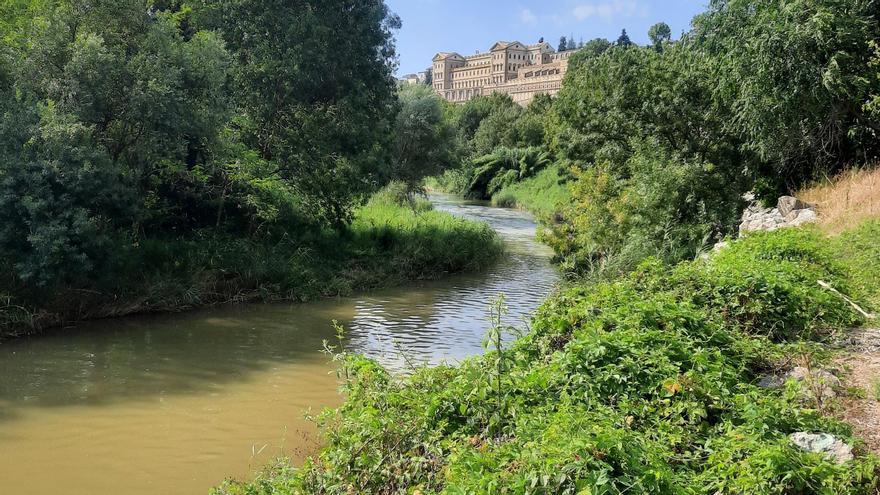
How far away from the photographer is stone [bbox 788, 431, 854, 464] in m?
4.22

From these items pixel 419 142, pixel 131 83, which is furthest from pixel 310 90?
pixel 419 142

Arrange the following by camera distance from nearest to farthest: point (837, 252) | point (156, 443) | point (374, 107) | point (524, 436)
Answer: point (524, 436) → point (156, 443) → point (837, 252) → point (374, 107)

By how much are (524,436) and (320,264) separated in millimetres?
15564

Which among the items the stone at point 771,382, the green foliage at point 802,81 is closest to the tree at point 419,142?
the green foliage at point 802,81

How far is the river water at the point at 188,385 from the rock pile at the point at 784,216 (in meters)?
5.50

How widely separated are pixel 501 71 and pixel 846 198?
482ft

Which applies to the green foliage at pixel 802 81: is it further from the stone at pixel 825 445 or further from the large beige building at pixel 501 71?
the large beige building at pixel 501 71

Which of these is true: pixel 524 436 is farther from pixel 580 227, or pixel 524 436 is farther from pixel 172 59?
pixel 580 227

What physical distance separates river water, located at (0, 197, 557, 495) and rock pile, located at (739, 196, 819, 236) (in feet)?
18.0

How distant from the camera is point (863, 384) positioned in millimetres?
5781

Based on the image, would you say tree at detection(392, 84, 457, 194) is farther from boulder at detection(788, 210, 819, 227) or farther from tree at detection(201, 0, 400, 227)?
boulder at detection(788, 210, 819, 227)

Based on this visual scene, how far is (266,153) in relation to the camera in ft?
65.7

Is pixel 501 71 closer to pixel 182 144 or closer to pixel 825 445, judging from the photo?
pixel 182 144

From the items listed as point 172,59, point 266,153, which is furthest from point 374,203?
point 172,59
